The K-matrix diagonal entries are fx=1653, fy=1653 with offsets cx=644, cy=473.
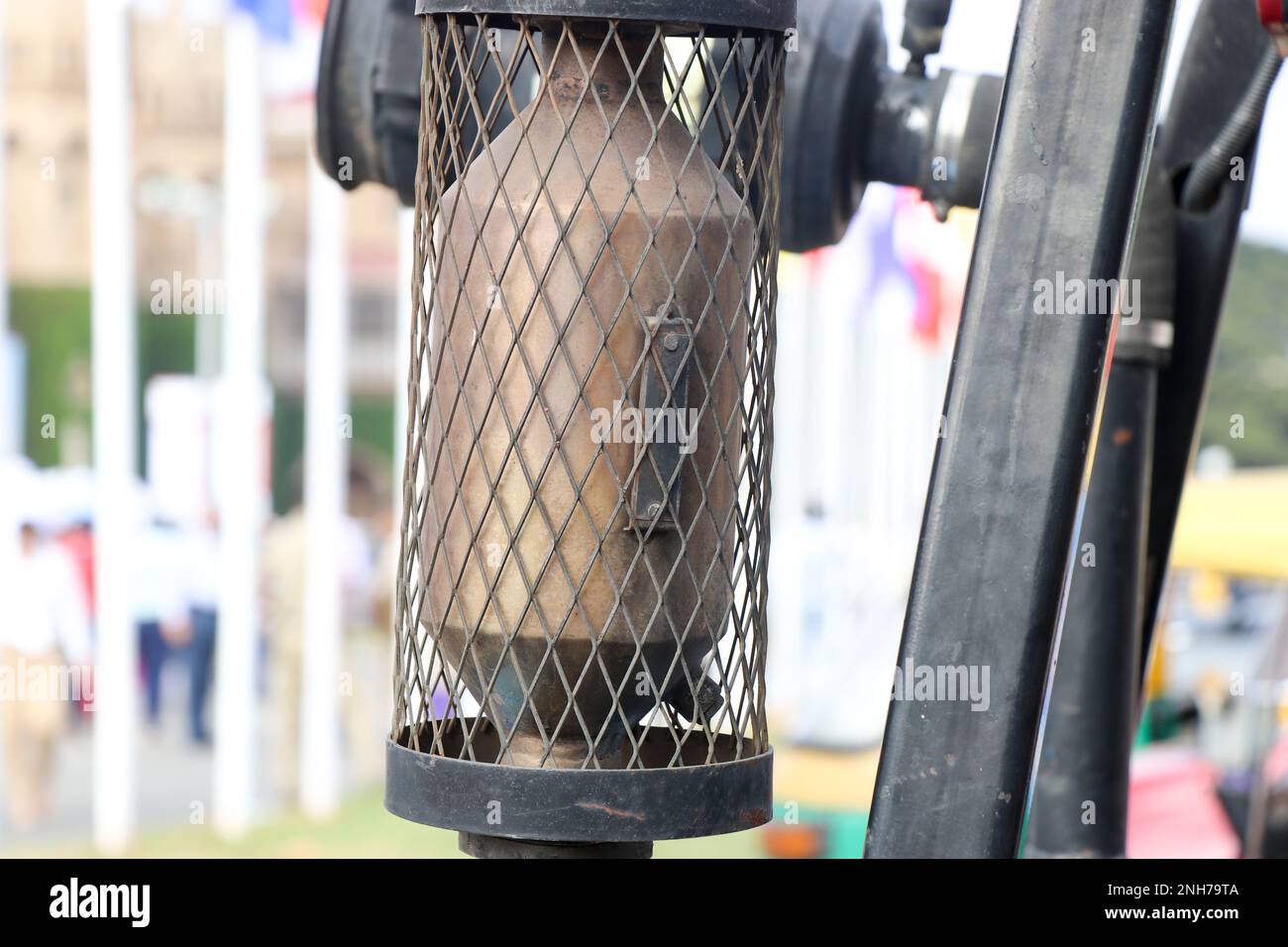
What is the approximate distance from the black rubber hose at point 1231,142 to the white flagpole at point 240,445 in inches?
308

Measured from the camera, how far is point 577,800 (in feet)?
5.47

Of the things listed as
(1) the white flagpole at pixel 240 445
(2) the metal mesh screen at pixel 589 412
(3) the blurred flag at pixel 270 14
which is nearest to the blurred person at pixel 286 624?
(1) the white flagpole at pixel 240 445

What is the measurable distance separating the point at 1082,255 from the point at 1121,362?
1.11m

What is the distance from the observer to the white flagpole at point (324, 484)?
10.2 meters

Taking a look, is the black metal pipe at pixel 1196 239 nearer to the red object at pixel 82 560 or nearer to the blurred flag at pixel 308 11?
the blurred flag at pixel 308 11

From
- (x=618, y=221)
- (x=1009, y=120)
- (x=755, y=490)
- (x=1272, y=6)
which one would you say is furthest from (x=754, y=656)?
(x=1272, y=6)

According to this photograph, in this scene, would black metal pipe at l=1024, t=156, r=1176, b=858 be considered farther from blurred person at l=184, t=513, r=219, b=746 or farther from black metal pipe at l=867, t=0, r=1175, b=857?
blurred person at l=184, t=513, r=219, b=746

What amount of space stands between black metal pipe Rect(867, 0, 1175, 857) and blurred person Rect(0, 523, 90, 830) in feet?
29.6

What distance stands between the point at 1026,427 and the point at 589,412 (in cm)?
44

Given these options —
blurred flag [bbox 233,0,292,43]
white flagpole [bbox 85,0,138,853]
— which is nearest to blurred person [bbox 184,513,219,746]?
white flagpole [bbox 85,0,138,853]

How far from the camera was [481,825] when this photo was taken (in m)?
1.69

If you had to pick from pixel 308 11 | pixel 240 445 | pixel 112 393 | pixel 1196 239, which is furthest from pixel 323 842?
pixel 1196 239

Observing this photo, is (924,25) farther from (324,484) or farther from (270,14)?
(324,484)

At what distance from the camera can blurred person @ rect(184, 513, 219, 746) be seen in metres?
10.9
